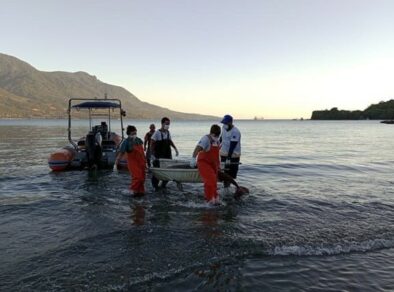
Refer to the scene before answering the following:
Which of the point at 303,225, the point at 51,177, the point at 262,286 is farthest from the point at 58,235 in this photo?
the point at 51,177

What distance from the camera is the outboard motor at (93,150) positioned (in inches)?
611

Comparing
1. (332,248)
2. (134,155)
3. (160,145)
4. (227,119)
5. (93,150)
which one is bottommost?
(332,248)

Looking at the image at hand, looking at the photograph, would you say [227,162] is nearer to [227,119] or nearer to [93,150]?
[227,119]

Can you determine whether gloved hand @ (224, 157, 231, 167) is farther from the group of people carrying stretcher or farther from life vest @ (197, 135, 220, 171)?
life vest @ (197, 135, 220, 171)

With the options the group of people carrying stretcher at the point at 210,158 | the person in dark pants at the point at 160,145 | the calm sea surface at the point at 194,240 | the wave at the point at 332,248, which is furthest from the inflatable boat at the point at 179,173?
the wave at the point at 332,248

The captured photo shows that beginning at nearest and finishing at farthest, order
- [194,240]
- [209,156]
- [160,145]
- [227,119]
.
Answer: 1. [194,240]
2. [209,156]
3. [227,119]
4. [160,145]

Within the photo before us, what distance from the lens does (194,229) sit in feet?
25.3

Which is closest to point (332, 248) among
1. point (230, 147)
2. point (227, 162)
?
point (227, 162)

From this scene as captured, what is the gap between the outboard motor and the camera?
51.0 ft

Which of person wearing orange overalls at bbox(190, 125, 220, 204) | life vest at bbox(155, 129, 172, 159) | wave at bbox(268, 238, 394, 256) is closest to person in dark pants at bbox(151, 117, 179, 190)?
life vest at bbox(155, 129, 172, 159)

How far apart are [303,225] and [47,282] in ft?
17.6

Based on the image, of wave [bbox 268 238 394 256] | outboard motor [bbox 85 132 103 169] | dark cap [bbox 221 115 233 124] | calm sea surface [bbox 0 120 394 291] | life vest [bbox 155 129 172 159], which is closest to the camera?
calm sea surface [bbox 0 120 394 291]

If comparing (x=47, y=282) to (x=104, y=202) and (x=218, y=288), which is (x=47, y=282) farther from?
(x=104, y=202)

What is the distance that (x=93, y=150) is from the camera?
15695 mm
